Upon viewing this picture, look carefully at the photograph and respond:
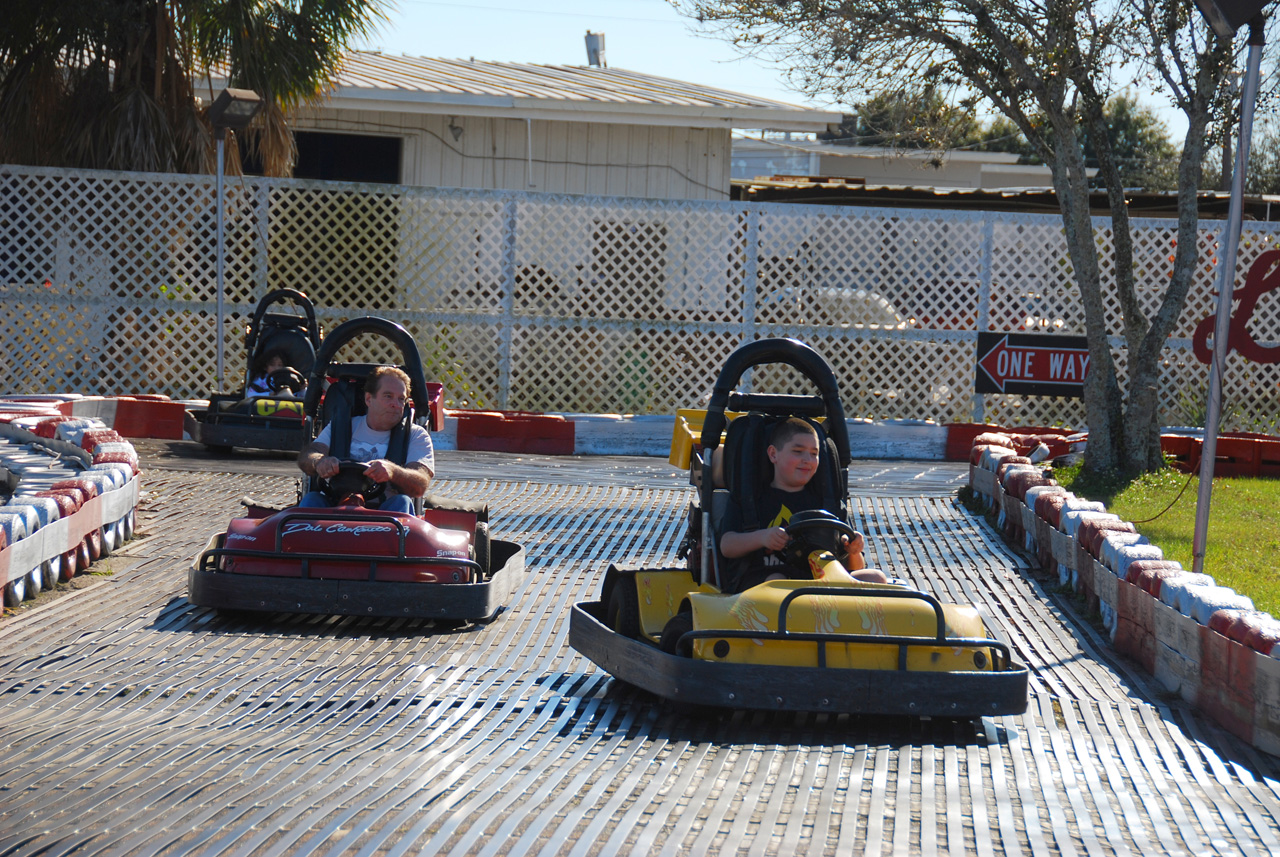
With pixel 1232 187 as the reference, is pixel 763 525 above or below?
below

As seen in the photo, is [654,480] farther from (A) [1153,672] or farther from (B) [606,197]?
(A) [1153,672]

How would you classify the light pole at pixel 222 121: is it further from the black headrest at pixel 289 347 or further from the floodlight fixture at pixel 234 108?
the black headrest at pixel 289 347

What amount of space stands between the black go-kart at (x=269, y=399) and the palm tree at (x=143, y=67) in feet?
9.62

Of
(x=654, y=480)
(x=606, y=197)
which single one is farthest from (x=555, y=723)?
(x=606, y=197)

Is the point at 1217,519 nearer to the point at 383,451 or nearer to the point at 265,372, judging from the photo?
the point at 383,451

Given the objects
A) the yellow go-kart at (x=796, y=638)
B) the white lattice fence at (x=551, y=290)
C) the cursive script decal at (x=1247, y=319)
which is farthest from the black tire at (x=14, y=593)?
the cursive script decal at (x=1247, y=319)

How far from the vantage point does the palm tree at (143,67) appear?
1232 cm

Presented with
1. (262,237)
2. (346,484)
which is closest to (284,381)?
(262,237)

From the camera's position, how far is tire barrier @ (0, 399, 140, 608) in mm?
5512

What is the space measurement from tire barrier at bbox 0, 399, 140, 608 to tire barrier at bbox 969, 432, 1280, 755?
4.18m

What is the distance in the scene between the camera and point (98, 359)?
12578 millimetres

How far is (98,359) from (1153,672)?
32.9 ft

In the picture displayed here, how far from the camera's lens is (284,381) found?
10.6m

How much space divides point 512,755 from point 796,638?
0.90 m
